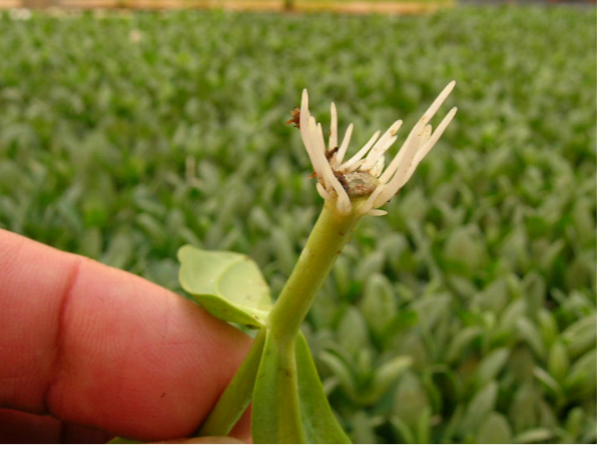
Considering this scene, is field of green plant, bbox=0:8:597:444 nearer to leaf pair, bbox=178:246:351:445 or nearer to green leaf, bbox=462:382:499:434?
green leaf, bbox=462:382:499:434

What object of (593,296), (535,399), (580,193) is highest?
(580,193)

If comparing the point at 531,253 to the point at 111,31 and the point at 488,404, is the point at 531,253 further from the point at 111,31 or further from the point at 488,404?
the point at 111,31

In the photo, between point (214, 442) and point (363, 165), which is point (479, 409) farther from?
point (363, 165)

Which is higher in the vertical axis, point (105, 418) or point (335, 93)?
point (335, 93)

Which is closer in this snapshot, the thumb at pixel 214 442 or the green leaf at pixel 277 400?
the green leaf at pixel 277 400

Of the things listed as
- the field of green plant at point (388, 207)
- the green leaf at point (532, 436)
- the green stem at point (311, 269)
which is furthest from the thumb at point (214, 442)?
the green leaf at point (532, 436)

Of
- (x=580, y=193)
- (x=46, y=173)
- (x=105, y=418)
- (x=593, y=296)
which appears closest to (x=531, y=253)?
(x=593, y=296)

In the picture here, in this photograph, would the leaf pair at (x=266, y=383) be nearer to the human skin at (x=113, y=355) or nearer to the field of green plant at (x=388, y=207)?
the human skin at (x=113, y=355)
